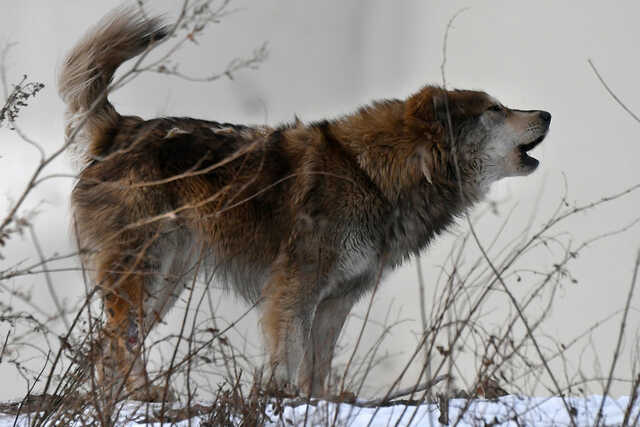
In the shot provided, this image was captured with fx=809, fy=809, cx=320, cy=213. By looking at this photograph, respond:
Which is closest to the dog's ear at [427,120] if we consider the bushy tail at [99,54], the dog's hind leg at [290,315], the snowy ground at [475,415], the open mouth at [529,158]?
the open mouth at [529,158]

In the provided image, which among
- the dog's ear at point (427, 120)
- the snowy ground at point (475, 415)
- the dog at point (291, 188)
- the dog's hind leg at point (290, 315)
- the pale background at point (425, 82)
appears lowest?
the snowy ground at point (475, 415)

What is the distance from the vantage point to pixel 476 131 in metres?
2.96

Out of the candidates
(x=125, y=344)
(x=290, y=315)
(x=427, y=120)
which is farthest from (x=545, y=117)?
(x=125, y=344)

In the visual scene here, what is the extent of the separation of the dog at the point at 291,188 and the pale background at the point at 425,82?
6.8 inches

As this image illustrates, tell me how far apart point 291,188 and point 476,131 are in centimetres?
71

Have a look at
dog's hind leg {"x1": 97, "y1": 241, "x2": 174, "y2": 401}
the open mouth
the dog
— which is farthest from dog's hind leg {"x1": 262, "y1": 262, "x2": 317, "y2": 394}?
the open mouth

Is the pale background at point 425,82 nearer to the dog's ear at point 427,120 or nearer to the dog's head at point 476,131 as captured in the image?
the dog's head at point 476,131

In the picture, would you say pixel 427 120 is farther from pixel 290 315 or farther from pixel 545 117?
pixel 290 315

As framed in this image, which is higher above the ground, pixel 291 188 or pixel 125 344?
pixel 291 188

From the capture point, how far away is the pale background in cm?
372

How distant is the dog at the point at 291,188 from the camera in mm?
2715

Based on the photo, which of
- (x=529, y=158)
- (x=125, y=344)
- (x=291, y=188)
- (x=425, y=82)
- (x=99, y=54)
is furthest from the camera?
(x=425, y=82)

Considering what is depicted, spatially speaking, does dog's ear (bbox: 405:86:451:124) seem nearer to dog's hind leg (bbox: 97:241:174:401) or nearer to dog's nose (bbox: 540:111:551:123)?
dog's nose (bbox: 540:111:551:123)

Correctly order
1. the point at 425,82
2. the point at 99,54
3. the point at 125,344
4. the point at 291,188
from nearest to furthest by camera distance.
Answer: the point at 125,344 < the point at 99,54 < the point at 291,188 < the point at 425,82
